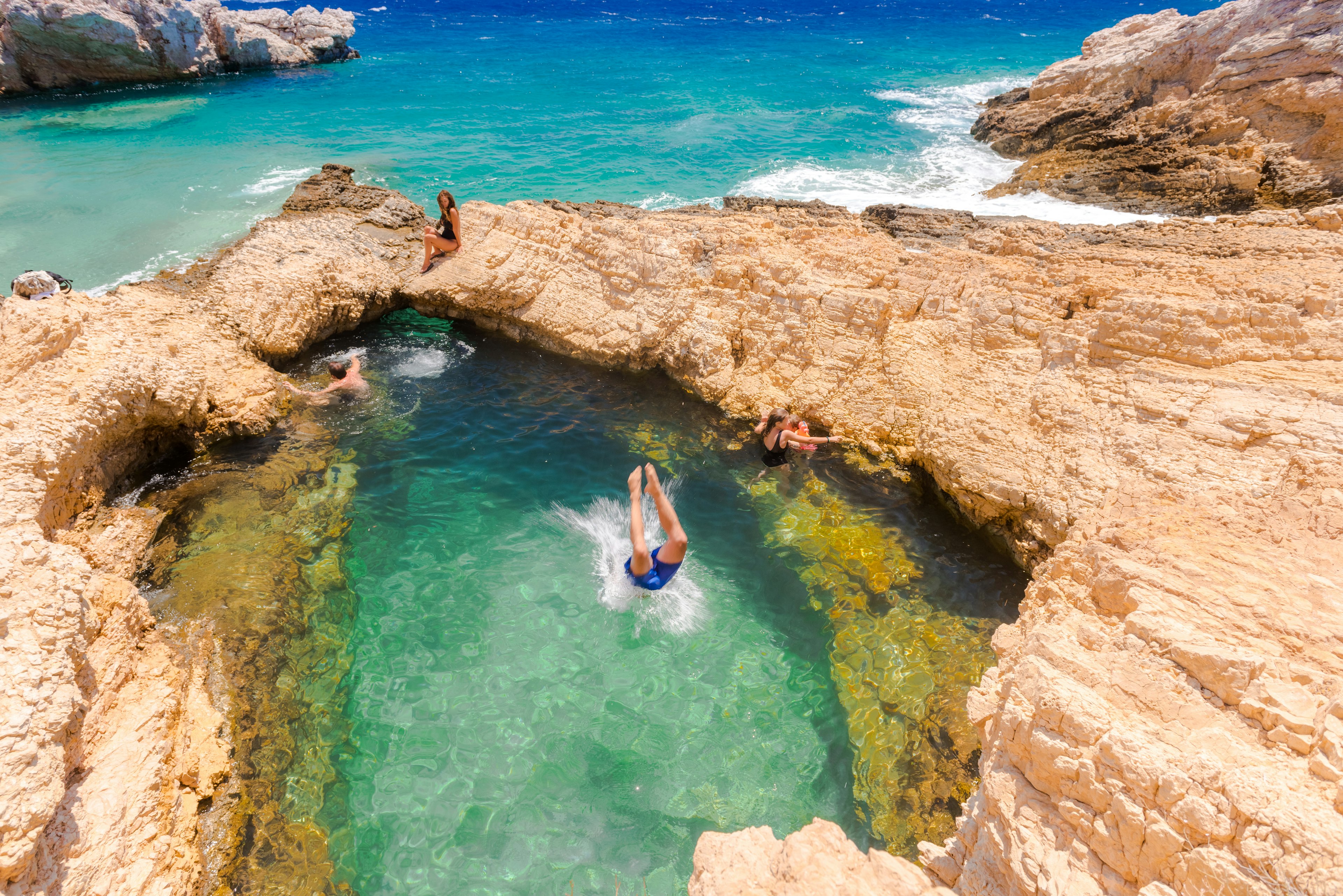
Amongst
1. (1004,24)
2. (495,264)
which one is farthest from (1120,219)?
(1004,24)

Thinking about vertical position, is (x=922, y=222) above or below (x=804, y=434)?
above

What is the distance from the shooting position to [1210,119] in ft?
45.3

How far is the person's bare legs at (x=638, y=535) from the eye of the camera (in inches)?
250

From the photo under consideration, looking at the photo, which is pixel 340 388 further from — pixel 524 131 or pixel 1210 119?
pixel 1210 119

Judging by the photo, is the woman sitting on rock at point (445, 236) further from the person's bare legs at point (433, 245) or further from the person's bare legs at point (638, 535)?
the person's bare legs at point (638, 535)

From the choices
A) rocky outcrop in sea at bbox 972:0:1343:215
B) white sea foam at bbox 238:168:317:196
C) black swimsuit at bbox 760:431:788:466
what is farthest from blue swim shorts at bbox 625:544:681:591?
white sea foam at bbox 238:168:317:196

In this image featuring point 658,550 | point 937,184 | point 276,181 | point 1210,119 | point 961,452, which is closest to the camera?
point 658,550

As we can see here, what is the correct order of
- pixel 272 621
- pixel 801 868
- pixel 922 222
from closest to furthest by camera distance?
pixel 801 868 < pixel 272 621 < pixel 922 222

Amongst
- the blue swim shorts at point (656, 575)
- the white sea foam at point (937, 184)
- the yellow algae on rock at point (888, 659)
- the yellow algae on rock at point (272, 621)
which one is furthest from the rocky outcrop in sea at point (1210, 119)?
the yellow algae on rock at point (272, 621)

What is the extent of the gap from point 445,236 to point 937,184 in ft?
46.8

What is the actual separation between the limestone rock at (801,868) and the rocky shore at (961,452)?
2 centimetres

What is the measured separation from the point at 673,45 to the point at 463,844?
41.2 metres

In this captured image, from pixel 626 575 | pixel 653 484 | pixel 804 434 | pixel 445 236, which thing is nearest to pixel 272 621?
pixel 626 575

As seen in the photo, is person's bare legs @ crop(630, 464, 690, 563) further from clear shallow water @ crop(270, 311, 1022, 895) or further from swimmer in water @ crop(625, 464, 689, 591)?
clear shallow water @ crop(270, 311, 1022, 895)
